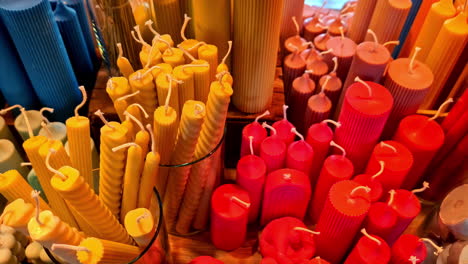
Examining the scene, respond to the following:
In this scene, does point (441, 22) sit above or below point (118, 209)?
above

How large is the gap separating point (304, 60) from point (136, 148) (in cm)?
38

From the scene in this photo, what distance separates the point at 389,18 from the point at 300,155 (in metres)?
0.25

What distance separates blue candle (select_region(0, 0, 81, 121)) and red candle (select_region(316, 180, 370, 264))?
1.32ft

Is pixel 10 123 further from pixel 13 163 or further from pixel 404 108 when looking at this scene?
pixel 404 108

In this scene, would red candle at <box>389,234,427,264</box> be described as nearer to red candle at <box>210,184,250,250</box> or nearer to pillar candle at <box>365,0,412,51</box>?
red candle at <box>210,184,250,250</box>

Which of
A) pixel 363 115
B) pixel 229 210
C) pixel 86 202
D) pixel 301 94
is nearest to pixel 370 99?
pixel 363 115

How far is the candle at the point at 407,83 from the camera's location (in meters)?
0.58

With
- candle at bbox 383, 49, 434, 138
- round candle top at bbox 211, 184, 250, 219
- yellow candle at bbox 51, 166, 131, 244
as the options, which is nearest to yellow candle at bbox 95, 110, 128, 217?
yellow candle at bbox 51, 166, 131, 244

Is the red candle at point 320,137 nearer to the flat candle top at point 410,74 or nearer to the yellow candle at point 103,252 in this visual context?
the flat candle top at point 410,74

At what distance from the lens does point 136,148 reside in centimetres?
43

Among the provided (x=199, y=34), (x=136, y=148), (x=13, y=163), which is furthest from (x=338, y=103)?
(x=13, y=163)

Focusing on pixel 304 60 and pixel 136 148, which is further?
pixel 304 60

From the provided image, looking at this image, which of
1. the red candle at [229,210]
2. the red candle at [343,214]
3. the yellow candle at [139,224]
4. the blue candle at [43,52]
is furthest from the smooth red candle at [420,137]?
the blue candle at [43,52]

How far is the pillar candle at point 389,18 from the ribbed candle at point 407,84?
7 cm
